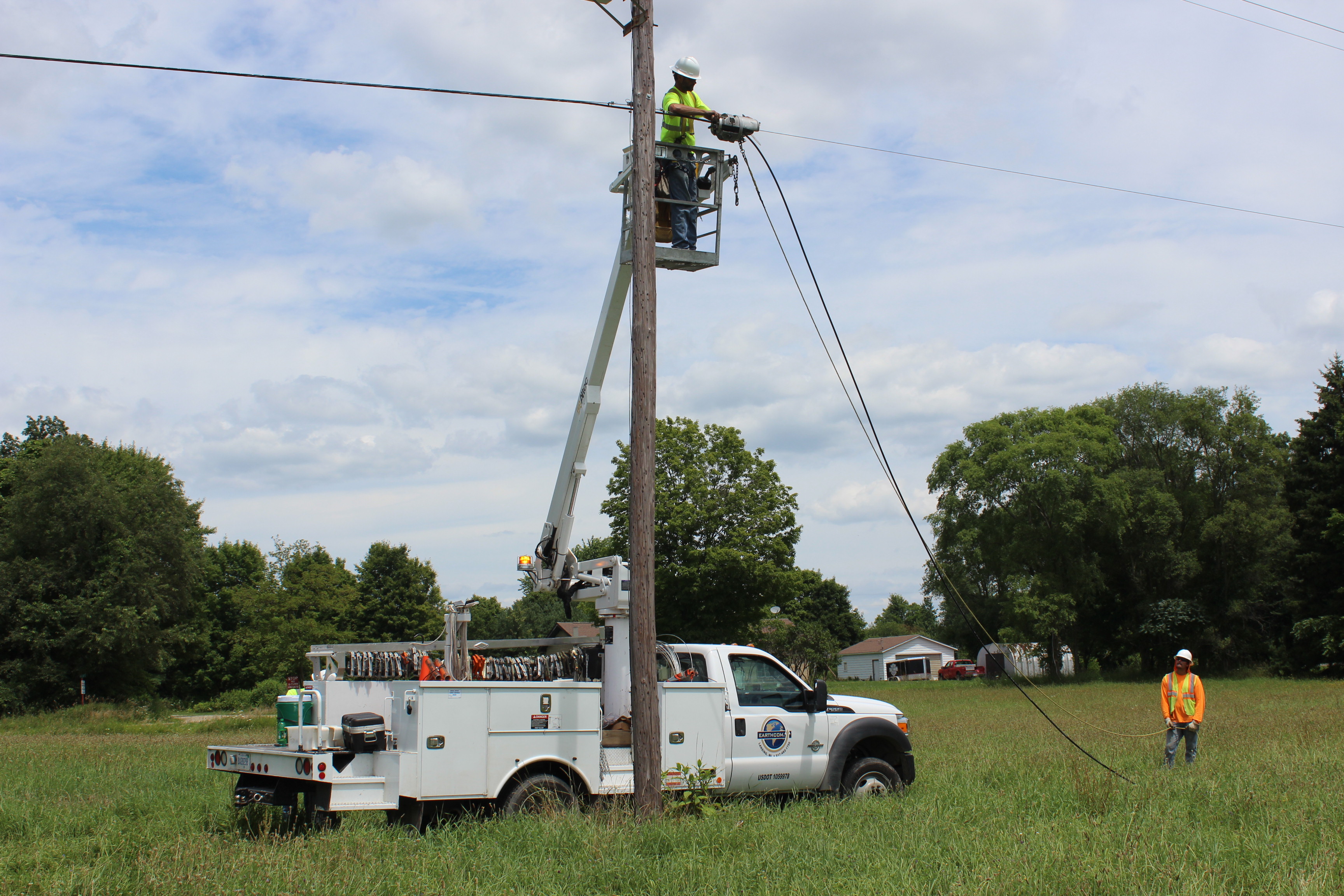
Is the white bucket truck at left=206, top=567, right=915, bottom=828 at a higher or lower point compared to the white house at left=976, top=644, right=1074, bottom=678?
higher

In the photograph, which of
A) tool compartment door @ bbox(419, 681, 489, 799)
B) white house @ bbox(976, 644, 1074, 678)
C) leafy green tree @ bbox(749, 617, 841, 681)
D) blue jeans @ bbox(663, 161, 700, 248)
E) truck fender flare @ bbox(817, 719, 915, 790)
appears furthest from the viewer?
leafy green tree @ bbox(749, 617, 841, 681)

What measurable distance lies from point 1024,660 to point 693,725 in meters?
58.4

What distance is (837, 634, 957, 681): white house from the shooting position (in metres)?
97.5

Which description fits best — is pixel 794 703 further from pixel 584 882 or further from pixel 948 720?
pixel 948 720

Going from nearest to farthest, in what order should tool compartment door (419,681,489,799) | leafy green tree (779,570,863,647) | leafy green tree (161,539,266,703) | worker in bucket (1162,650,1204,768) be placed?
1. tool compartment door (419,681,489,799)
2. worker in bucket (1162,650,1204,768)
3. leafy green tree (161,539,266,703)
4. leafy green tree (779,570,863,647)

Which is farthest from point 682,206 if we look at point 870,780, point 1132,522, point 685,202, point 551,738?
point 1132,522

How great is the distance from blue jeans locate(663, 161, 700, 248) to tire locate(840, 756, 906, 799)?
5.73 meters

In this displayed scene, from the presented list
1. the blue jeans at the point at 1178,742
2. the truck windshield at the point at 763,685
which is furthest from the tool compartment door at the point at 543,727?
the blue jeans at the point at 1178,742

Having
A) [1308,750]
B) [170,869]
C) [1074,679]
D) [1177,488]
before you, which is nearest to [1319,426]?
[1177,488]

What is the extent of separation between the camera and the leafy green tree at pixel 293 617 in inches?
1783

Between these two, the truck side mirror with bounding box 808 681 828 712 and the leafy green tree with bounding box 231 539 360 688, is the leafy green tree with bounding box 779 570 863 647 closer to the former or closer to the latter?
the leafy green tree with bounding box 231 539 360 688

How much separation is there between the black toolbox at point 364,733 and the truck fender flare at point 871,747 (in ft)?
15.0

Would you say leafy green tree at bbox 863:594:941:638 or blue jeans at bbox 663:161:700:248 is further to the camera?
leafy green tree at bbox 863:594:941:638

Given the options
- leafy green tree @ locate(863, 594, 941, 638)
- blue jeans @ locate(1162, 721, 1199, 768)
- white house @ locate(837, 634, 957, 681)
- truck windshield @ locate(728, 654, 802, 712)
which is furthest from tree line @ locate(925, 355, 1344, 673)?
leafy green tree @ locate(863, 594, 941, 638)
